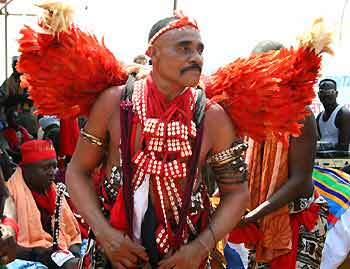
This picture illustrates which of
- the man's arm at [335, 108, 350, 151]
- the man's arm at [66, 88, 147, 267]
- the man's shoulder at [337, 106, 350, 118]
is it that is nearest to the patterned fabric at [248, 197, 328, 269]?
the man's arm at [66, 88, 147, 267]

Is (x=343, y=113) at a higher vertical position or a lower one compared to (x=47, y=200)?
higher

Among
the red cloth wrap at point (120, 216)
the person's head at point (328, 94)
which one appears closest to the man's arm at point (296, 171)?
the red cloth wrap at point (120, 216)

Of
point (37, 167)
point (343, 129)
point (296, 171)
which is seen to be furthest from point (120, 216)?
point (343, 129)

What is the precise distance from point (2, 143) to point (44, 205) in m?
1.73

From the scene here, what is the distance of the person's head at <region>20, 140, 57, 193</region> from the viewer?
4.66 m

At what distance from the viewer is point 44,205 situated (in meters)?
4.65

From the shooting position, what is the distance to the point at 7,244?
2859mm

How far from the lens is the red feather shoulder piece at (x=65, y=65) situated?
9.24ft

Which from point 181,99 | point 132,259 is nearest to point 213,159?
point 181,99

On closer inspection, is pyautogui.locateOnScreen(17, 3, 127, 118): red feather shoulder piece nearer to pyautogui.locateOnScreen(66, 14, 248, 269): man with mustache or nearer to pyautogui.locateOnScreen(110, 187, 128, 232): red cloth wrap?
pyautogui.locateOnScreen(66, 14, 248, 269): man with mustache

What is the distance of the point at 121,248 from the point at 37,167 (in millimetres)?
2162

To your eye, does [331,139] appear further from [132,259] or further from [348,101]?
[132,259]

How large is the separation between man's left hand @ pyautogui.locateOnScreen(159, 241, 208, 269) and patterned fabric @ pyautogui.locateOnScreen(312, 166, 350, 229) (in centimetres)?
194

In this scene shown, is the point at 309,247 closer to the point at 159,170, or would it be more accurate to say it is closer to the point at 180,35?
the point at 159,170
